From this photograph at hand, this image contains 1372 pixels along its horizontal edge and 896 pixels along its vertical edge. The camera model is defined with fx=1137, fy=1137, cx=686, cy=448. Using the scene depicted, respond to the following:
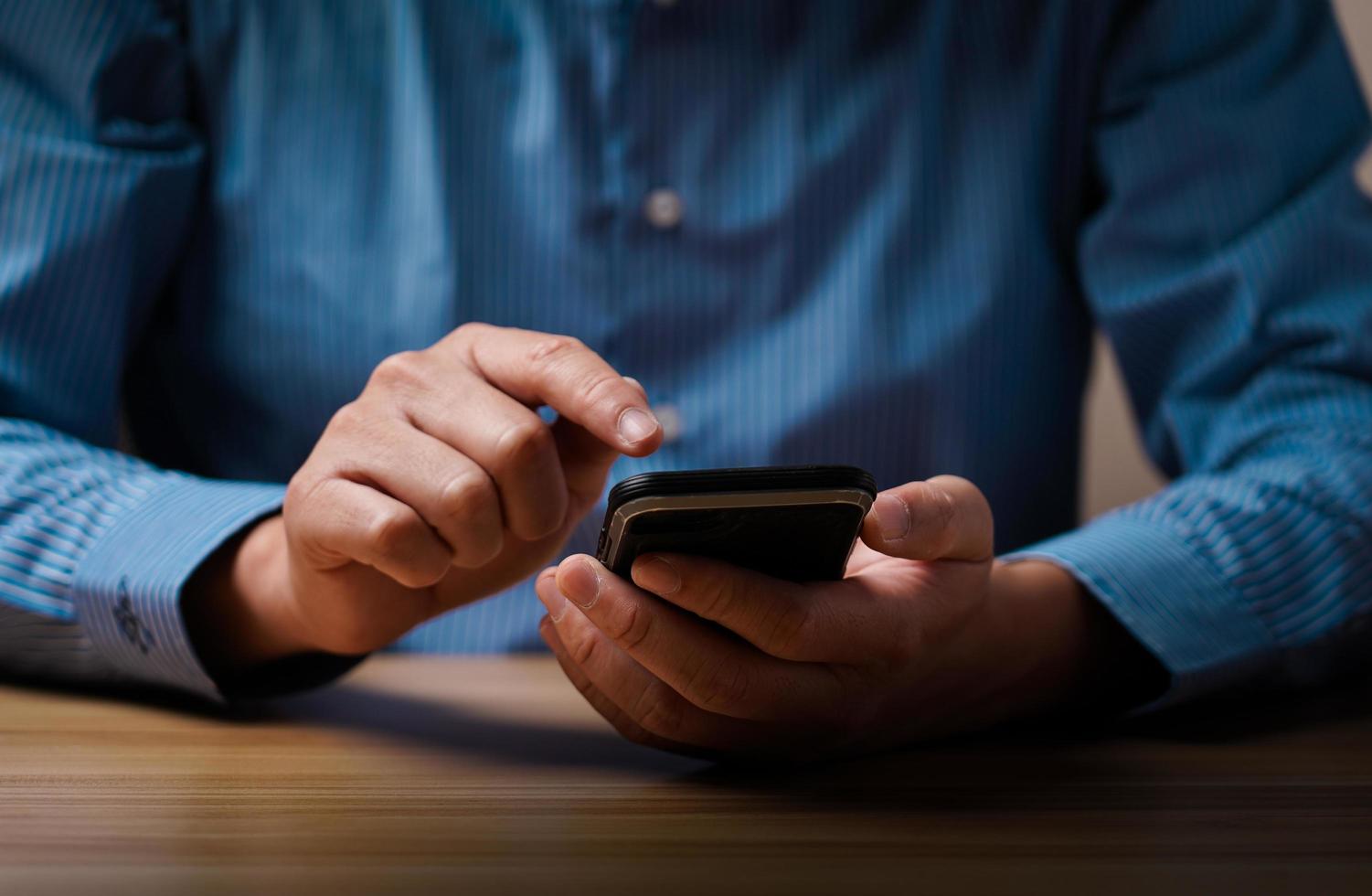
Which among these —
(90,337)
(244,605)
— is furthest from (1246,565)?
(90,337)

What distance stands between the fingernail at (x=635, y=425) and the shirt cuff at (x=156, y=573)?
28 cm

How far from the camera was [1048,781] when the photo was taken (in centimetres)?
48

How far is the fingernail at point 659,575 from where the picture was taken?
17.1 inches

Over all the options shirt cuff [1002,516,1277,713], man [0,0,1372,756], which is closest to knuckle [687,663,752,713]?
shirt cuff [1002,516,1277,713]

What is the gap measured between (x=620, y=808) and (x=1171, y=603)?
37cm

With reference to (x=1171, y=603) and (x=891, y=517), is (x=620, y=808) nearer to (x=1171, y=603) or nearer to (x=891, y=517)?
(x=891, y=517)

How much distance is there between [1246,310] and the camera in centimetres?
85

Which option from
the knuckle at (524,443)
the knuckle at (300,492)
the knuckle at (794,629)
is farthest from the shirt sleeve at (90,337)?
the knuckle at (794,629)

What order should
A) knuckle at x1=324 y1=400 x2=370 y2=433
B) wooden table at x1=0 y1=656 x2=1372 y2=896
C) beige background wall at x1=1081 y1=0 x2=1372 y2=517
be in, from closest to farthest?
wooden table at x1=0 y1=656 x2=1372 y2=896 < knuckle at x1=324 y1=400 x2=370 y2=433 < beige background wall at x1=1081 y1=0 x2=1372 y2=517

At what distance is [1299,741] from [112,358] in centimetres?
84

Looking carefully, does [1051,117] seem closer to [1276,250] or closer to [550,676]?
[1276,250]

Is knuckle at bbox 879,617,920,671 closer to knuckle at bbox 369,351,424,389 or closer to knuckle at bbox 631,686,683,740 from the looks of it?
knuckle at bbox 631,686,683,740

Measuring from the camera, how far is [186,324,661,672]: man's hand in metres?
→ 0.51

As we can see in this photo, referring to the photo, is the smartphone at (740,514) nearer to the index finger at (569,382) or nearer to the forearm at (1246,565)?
the index finger at (569,382)
